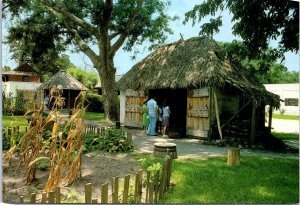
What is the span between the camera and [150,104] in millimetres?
11203

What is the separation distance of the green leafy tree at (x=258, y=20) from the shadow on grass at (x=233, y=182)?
2.26 meters

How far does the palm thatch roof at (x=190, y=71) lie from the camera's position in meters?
10.6

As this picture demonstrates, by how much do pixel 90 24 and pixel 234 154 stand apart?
32.7 feet

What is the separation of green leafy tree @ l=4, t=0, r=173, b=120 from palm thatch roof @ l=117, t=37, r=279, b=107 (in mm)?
1384

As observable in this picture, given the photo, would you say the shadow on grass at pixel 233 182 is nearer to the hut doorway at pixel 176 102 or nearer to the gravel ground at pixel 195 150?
the gravel ground at pixel 195 150

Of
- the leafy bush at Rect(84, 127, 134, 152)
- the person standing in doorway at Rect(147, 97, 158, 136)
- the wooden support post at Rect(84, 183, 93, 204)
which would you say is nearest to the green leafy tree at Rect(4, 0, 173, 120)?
the person standing in doorway at Rect(147, 97, 158, 136)

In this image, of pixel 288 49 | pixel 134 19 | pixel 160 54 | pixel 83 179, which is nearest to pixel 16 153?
pixel 83 179

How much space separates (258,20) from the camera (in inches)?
262

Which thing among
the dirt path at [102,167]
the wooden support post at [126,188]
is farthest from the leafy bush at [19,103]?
the wooden support post at [126,188]

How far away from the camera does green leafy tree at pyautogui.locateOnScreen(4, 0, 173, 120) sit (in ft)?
47.0

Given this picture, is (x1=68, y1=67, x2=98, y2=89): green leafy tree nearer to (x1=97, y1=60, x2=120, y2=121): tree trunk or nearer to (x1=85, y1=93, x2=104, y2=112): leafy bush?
(x1=85, y1=93, x2=104, y2=112): leafy bush

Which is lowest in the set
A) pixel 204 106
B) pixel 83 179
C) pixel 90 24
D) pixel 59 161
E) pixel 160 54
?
pixel 83 179

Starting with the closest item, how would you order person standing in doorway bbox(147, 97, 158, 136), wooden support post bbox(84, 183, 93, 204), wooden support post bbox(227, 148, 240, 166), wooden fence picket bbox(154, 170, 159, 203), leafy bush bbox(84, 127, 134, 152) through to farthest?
wooden support post bbox(84, 183, 93, 204)
wooden fence picket bbox(154, 170, 159, 203)
wooden support post bbox(227, 148, 240, 166)
leafy bush bbox(84, 127, 134, 152)
person standing in doorway bbox(147, 97, 158, 136)

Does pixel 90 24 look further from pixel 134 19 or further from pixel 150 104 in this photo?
pixel 150 104
